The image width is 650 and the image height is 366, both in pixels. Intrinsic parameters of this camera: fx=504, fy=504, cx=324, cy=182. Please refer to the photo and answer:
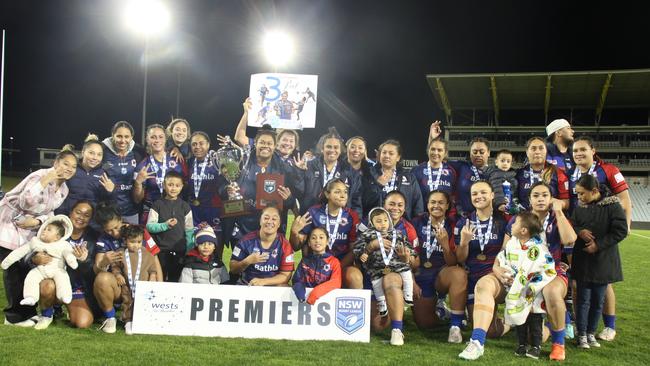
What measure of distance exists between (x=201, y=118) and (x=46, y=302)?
1744 inches

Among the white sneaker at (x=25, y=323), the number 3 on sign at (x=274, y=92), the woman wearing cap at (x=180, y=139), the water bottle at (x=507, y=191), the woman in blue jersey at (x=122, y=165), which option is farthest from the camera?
the number 3 on sign at (x=274, y=92)

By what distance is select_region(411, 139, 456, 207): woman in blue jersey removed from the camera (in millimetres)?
5363

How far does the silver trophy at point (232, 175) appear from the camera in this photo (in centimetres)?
502

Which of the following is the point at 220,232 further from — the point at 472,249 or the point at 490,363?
the point at 490,363

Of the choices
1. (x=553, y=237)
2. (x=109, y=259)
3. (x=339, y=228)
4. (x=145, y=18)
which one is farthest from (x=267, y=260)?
(x=145, y=18)

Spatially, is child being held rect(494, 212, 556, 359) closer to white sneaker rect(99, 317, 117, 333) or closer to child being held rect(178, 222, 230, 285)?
child being held rect(178, 222, 230, 285)

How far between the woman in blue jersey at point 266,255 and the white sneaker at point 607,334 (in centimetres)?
283

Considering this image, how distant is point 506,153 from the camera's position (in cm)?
540

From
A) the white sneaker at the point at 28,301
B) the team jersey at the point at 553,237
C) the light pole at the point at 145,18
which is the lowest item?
the white sneaker at the point at 28,301

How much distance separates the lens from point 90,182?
495cm

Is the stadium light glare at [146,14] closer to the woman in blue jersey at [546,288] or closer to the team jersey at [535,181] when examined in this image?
the team jersey at [535,181]

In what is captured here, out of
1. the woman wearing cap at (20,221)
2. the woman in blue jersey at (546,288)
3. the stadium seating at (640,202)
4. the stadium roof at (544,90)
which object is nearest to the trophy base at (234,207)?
the woman wearing cap at (20,221)

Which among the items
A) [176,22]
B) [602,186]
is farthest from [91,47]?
[602,186]

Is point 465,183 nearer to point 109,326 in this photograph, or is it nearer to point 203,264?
point 203,264
